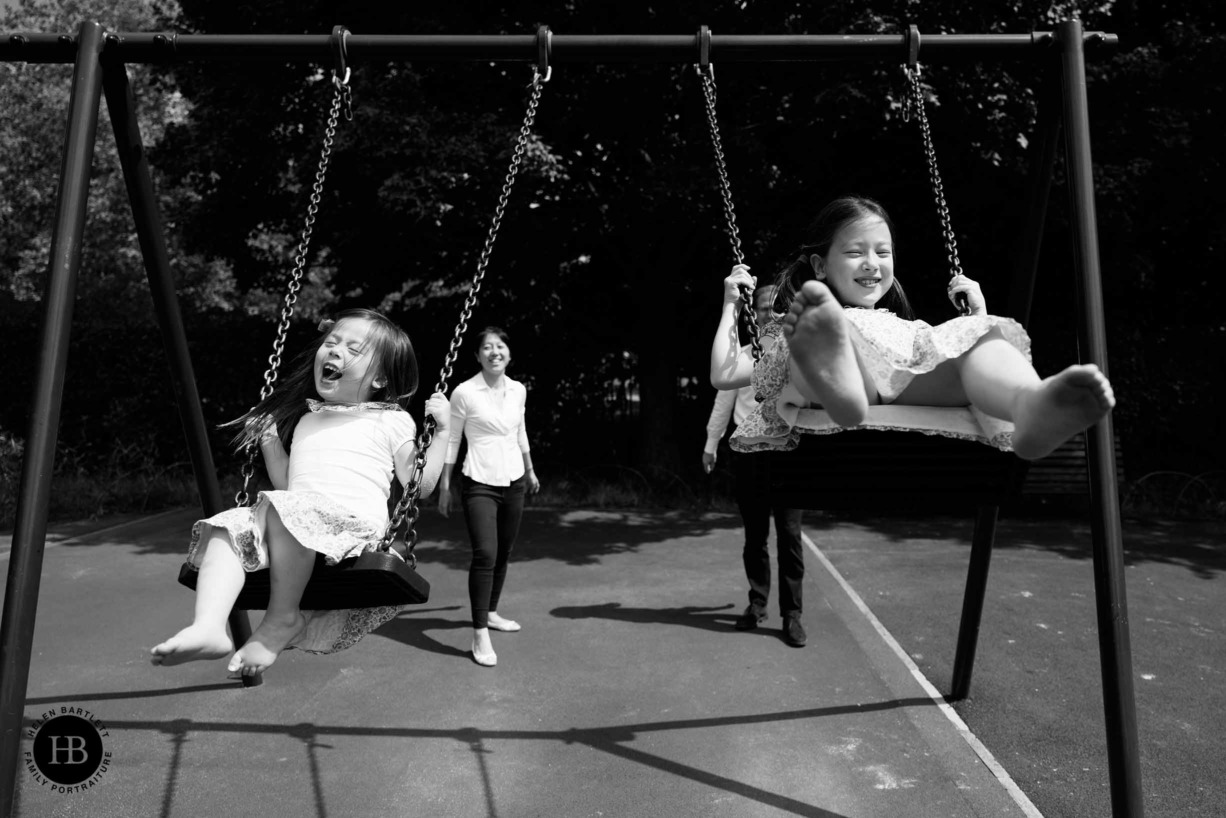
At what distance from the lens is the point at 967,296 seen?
311 centimetres

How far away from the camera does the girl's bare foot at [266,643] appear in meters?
2.62

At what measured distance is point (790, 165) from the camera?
32.4 feet

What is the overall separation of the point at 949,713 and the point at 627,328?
788cm

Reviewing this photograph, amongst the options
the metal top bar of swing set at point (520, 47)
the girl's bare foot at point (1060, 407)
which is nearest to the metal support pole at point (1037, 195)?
the metal top bar of swing set at point (520, 47)

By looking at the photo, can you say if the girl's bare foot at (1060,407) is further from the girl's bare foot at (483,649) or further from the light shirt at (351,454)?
the girl's bare foot at (483,649)

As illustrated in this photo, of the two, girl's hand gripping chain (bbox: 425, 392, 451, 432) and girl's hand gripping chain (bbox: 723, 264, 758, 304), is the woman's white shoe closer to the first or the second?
girl's hand gripping chain (bbox: 425, 392, 451, 432)

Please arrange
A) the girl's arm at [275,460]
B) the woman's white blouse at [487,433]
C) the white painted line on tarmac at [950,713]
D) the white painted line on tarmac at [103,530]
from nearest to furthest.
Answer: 1. the girl's arm at [275,460]
2. the white painted line on tarmac at [950,713]
3. the woman's white blouse at [487,433]
4. the white painted line on tarmac at [103,530]

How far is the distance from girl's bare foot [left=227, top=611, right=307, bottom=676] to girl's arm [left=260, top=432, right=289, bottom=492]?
0.57m

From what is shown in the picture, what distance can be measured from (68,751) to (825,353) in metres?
3.37

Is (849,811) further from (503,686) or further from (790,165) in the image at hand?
(790,165)

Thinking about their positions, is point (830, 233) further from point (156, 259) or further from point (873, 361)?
point (156, 259)

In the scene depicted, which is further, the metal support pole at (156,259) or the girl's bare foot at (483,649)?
the girl's bare foot at (483,649)

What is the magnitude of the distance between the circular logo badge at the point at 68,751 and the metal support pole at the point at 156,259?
2.25 ft

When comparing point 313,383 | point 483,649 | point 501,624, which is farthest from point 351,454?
point 501,624
